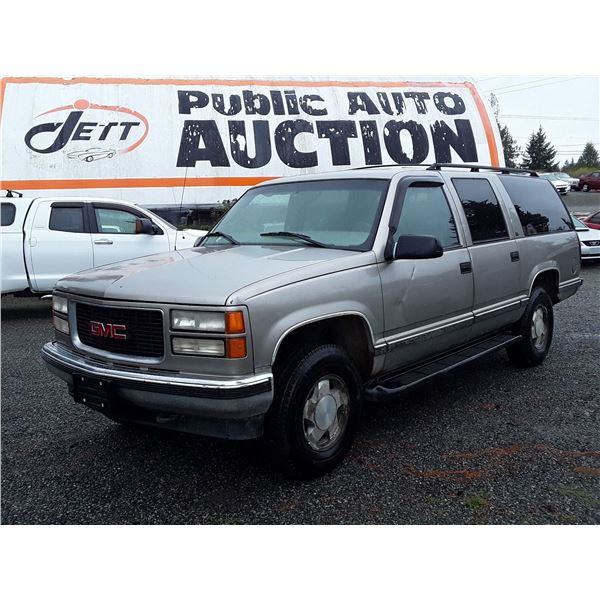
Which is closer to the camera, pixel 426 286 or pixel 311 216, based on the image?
pixel 426 286

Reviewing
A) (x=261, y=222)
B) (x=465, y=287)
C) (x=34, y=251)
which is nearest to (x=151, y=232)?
(x=34, y=251)

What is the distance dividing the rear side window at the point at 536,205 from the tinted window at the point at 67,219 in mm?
6527

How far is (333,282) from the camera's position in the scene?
3328 mm

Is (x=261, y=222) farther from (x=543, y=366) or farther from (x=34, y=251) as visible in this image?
(x=34, y=251)

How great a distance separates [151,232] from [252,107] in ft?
23.4

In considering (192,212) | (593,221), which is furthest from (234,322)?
(593,221)

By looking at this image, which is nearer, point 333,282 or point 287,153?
point 333,282

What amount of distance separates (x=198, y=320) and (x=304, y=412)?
82cm

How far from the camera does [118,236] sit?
913 centimetres

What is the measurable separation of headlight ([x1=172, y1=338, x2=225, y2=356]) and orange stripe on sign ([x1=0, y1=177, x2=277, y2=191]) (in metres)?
11.5

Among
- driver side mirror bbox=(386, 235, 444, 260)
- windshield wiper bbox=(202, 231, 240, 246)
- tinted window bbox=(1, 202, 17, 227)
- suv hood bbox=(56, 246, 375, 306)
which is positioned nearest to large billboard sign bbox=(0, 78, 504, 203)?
tinted window bbox=(1, 202, 17, 227)

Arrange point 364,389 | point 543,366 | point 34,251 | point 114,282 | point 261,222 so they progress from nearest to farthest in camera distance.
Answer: point 114,282
point 364,389
point 261,222
point 543,366
point 34,251

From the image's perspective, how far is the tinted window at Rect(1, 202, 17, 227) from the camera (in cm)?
887

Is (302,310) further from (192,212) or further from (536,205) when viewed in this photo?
(192,212)
